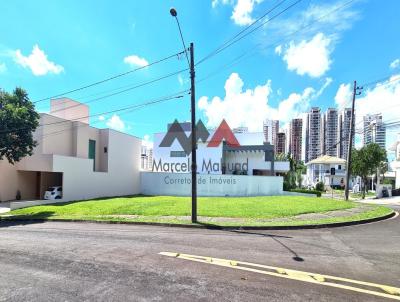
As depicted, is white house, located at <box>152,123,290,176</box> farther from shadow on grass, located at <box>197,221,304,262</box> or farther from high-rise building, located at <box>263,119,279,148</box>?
shadow on grass, located at <box>197,221,304,262</box>

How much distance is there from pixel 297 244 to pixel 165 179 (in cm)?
2396

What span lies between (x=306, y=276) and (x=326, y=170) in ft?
244

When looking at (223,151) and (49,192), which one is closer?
(49,192)

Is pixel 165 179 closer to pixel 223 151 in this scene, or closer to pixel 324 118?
pixel 223 151

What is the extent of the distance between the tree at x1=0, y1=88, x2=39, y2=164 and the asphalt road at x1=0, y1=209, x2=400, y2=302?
470 inches

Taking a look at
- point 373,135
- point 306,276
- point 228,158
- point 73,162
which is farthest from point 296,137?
point 306,276

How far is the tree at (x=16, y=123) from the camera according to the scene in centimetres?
2062

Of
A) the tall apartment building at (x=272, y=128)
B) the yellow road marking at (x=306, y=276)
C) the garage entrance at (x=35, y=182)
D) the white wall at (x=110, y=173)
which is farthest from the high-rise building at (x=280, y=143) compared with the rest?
the yellow road marking at (x=306, y=276)

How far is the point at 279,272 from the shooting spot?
6211 millimetres

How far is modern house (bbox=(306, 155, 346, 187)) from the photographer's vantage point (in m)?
71.4

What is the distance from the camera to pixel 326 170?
7475 cm

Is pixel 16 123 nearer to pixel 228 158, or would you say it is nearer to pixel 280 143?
pixel 228 158

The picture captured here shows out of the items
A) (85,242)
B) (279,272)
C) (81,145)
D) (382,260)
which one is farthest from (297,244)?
(81,145)

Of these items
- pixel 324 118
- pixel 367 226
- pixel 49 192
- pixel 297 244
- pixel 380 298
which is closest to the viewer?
pixel 380 298
